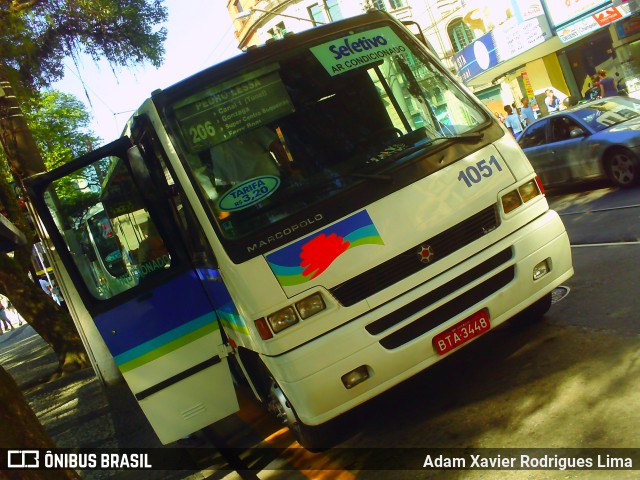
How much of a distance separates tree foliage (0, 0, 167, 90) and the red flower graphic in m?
9.98

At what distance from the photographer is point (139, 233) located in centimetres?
516

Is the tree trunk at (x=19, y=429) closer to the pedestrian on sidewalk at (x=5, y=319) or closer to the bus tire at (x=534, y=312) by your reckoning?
the bus tire at (x=534, y=312)

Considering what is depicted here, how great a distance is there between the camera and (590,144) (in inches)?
418

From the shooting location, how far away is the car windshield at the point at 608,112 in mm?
10555

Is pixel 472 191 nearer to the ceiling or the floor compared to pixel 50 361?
nearer to the ceiling

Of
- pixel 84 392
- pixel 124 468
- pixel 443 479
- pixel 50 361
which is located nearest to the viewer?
pixel 443 479

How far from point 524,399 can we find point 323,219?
1.83m

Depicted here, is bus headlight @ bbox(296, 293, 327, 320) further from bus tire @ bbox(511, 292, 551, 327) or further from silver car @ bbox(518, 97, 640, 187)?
silver car @ bbox(518, 97, 640, 187)

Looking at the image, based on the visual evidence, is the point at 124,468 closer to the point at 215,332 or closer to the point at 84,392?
the point at 215,332

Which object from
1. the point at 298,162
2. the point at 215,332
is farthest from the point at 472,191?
the point at 215,332

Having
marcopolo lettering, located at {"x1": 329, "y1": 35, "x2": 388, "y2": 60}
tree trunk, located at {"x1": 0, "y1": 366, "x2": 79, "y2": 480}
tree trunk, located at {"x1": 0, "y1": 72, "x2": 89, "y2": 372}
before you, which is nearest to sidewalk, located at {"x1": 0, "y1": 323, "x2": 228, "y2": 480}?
tree trunk, located at {"x1": 0, "y1": 72, "x2": 89, "y2": 372}

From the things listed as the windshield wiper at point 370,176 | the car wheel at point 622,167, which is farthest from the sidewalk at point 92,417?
the car wheel at point 622,167

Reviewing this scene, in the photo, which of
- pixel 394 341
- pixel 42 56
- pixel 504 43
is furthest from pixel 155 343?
pixel 504 43

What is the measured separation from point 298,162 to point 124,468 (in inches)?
143
